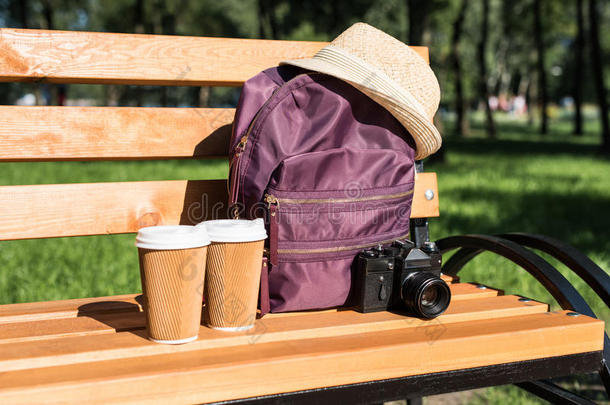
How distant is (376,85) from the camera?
5.38ft

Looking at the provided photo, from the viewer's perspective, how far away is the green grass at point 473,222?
3605mm

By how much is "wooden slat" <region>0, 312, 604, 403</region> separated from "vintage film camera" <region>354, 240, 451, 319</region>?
0.08 meters

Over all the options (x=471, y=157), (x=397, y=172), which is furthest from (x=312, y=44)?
(x=471, y=157)

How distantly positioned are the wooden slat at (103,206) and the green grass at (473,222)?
1.56m

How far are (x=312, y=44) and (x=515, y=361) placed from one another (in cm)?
125

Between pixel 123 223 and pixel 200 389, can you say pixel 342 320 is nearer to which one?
pixel 200 389

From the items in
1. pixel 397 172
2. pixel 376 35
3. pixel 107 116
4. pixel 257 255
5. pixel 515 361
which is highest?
pixel 376 35

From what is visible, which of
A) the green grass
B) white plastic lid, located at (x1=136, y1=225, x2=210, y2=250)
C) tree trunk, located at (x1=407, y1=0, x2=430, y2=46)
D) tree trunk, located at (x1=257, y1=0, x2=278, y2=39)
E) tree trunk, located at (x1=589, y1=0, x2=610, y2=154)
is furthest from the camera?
tree trunk, located at (x1=257, y1=0, x2=278, y2=39)

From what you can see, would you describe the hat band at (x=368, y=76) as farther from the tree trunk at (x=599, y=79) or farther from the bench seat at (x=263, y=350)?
the tree trunk at (x=599, y=79)

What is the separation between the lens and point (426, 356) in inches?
52.2

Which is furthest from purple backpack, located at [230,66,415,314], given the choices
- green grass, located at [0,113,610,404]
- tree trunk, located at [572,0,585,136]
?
tree trunk, located at [572,0,585,136]

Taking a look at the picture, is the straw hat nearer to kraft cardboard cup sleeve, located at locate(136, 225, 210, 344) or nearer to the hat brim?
the hat brim

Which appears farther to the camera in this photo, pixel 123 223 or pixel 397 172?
pixel 123 223

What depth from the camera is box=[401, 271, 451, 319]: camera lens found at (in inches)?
58.4
